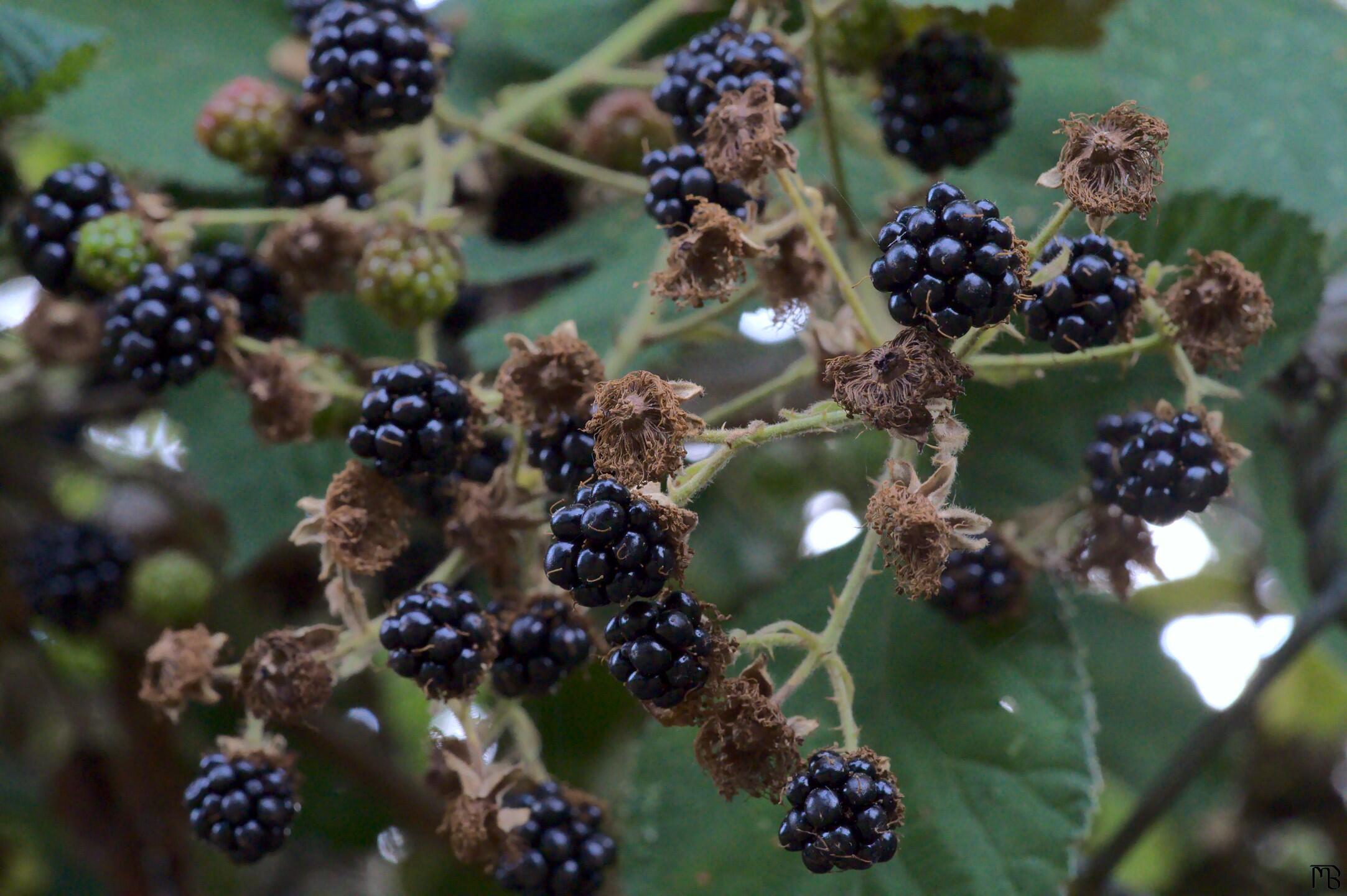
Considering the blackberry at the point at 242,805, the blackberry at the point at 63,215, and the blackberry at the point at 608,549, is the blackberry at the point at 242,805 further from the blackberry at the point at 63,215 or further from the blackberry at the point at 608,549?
the blackberry at the point at 63,215

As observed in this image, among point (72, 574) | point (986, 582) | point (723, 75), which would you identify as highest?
point (723, 75)

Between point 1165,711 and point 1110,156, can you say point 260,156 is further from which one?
point 1165,711

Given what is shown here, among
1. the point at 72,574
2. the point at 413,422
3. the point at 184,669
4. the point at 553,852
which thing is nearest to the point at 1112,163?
the point at 413,422

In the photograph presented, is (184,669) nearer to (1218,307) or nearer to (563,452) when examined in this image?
(563,452)

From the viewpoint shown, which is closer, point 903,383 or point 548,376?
point 903,383

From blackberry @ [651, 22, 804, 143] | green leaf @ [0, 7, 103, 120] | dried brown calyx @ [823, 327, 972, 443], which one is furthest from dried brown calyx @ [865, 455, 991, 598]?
green leaf @ [0, 7, 103, 120]

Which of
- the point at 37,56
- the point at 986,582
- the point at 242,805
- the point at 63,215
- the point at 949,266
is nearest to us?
the point at 949,266

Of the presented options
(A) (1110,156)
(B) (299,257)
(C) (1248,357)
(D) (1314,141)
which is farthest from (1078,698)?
(B) (299,257)
